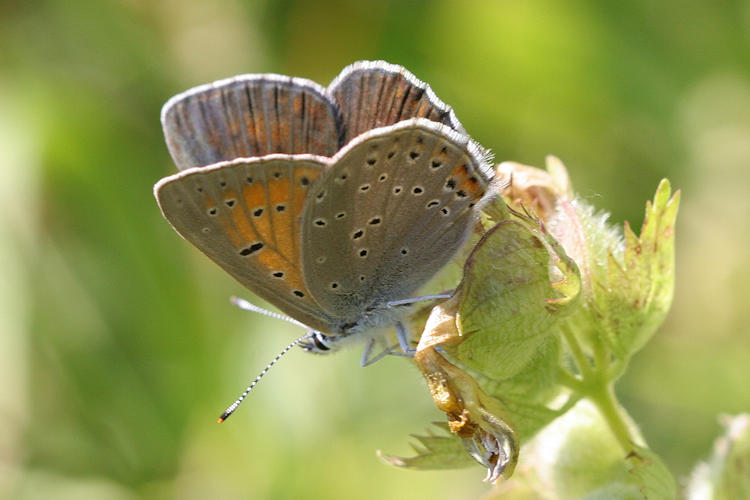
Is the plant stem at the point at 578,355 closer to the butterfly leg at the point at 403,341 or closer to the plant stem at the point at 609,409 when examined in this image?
the plant stem at the point at 609,409

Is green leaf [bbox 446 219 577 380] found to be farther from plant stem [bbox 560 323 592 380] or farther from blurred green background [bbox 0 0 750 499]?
blurred green background [bbox 0 0 750 499]

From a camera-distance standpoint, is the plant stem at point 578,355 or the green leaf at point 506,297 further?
the plant stem at point 578,355

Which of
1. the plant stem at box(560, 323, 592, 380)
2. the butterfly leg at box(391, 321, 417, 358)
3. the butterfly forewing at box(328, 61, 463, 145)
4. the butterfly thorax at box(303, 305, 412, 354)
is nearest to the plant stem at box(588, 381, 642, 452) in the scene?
the plant stem at box(560, 323, 592, 380)

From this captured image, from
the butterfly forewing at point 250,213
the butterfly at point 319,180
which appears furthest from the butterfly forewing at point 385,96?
the butterfly forewing at point 250,213

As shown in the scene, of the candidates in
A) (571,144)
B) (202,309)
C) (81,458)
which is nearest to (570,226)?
(571,144)

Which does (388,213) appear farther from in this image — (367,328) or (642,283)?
(642,283)
